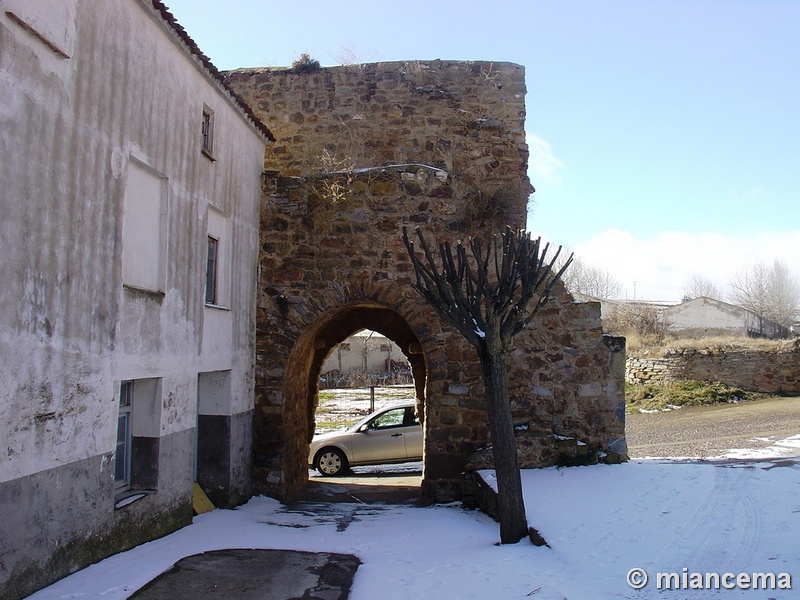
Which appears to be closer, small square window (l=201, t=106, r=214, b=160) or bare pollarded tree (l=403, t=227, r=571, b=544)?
bare pollarded tree (l=403, t=227, r=571, b=544)

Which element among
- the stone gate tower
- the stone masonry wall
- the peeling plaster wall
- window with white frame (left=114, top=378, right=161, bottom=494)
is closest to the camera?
the peeling plaster wall

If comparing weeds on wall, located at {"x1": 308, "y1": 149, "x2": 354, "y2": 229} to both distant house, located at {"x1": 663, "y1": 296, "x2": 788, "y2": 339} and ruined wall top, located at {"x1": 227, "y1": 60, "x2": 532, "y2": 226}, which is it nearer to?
ruined wall top, located at {"x1": 227, "y1": 60, "x2": 532, "y2": 226}

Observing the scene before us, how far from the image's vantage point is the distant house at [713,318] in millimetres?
38375

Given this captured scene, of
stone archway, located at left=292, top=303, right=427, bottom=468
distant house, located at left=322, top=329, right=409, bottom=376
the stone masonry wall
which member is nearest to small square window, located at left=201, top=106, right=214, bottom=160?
stone archway, located at left=292, top=303, right=427, bottom=468

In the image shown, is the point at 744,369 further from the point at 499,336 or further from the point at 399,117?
the point at 499,336

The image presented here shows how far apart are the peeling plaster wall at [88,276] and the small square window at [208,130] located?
0.38ft

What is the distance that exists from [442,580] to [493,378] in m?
1.90

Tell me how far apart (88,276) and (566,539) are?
4747 mm

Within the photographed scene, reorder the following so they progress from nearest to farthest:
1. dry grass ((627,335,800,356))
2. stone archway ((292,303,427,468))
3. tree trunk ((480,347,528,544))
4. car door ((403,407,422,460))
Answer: tree trunk ((480,347,528,544)), stone archway ((292,303,427,468)), car door ((403,407,422,460)), dry grass ((627,335,800,356))

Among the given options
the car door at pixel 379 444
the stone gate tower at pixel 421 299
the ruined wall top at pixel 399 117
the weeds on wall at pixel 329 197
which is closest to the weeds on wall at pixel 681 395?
the car door at pixel 379 444

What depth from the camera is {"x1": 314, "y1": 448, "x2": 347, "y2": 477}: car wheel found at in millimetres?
13281

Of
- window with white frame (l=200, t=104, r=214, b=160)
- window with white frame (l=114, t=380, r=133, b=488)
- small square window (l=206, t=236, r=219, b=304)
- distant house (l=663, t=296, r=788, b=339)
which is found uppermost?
window with white frame (l=200, t=104, r=214, b=160)

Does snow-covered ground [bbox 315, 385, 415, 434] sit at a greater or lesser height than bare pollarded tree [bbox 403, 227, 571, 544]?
lesser

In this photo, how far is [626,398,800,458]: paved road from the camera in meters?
12.4
